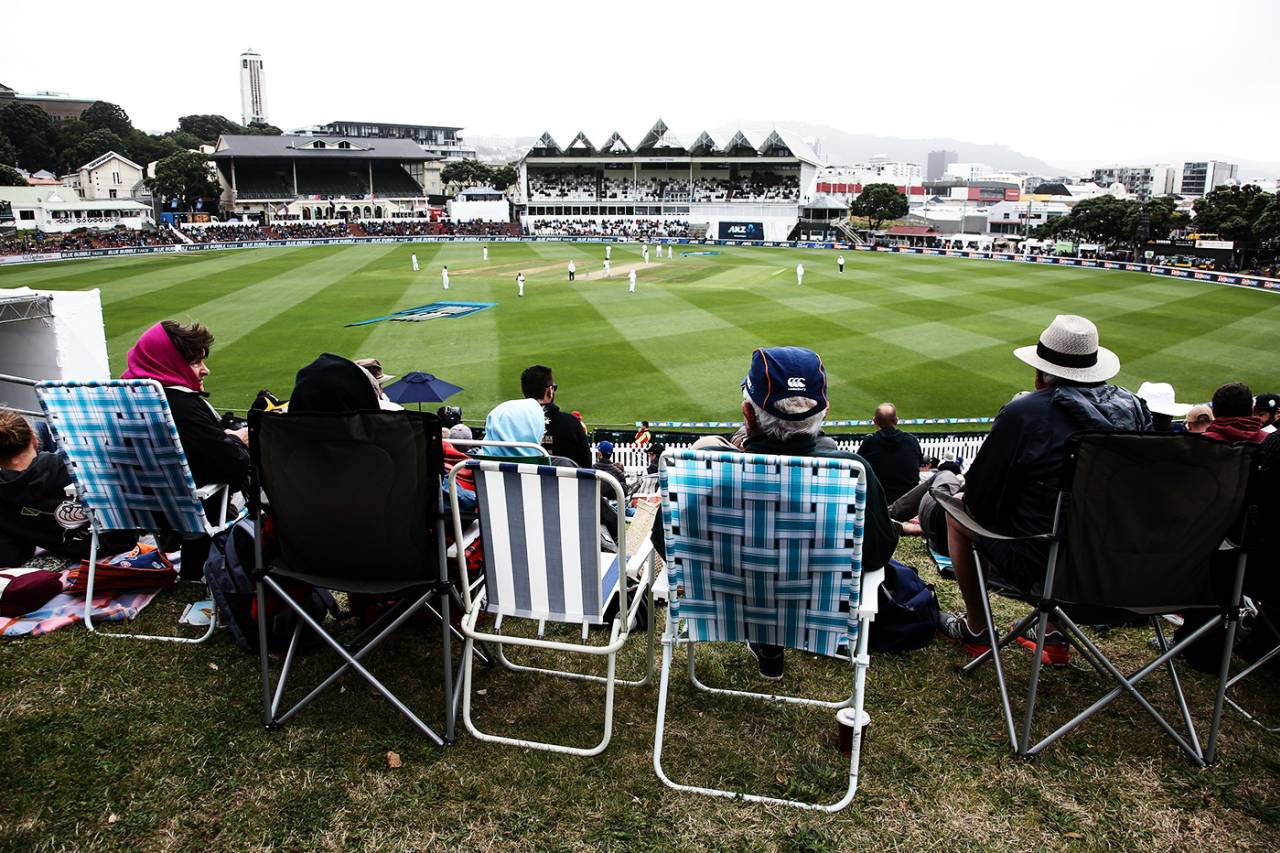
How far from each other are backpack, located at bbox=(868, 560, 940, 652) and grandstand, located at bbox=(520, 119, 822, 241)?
256 feet

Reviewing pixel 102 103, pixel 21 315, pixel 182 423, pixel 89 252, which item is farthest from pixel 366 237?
pixel 102 103

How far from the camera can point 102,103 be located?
388ft

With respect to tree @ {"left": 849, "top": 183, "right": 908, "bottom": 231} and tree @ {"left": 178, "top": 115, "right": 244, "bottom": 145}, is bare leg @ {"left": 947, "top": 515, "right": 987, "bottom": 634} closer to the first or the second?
tree @ {"left": 849, "top": 183, "right": 908, "bottom": 231}

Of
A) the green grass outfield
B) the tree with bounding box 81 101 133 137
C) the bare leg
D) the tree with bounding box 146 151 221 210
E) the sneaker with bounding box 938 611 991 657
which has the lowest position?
the green grass outfield

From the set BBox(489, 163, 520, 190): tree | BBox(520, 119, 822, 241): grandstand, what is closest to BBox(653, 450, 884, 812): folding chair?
BBox(520, 119, 822, 241): grandstand

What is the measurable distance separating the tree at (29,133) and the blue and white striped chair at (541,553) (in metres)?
119

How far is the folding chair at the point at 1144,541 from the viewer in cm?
323

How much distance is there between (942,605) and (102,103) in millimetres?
148929

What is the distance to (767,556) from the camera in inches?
126

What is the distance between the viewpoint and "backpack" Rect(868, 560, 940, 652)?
170 inches

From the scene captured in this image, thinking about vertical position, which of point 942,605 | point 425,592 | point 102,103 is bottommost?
point 942,605

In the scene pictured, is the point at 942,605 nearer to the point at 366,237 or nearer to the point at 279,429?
the point at 279,429

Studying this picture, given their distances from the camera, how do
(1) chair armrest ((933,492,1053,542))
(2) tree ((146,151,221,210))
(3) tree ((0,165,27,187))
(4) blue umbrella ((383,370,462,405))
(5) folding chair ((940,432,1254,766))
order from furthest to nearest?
(2) tree ((146,151,221,210)) < (3) tree ((0,165,27,187)) < (4) blue umbrella ((383,370,462,405)) < (1) chair armrest ((933,492,1053,542)) < (5) folding chair ((940,432,1254,766))

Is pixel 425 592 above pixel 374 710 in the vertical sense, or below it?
above
